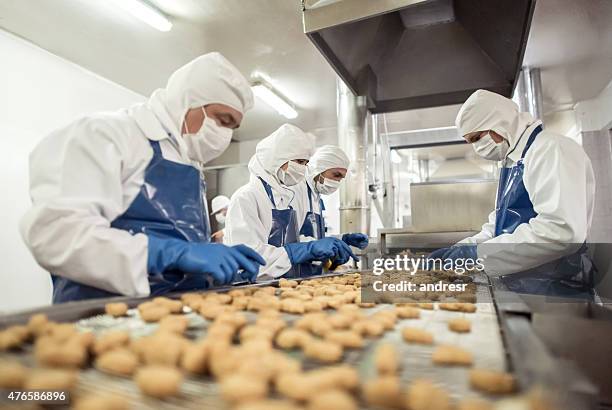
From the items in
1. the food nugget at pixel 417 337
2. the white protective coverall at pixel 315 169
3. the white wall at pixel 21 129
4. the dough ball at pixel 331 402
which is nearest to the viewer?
the dough ball at pixel 331 402

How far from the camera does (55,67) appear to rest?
4.12m

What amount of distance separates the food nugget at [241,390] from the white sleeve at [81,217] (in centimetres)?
75

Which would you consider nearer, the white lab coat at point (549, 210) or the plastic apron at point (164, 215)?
the plastic apron at point (164, 215)

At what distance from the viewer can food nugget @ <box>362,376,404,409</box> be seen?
538 millimetres

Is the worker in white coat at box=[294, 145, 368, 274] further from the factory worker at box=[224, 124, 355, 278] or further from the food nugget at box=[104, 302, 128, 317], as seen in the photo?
the food nugget at box=[104, 302, 128, 317]

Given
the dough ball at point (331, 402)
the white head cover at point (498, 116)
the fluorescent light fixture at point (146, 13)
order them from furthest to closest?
the fluorescent light fixture at point (146, 13), the white head cover at point (498, 116), the dough ball at point (331, 402)

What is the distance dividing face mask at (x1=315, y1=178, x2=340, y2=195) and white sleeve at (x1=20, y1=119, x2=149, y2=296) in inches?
79.5

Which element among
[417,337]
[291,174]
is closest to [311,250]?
[291,174]

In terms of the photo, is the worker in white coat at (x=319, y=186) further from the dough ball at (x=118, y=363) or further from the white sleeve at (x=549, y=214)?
the dough ball at (x=118, y=363)

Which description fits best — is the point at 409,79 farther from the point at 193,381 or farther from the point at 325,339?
the point at 193,381

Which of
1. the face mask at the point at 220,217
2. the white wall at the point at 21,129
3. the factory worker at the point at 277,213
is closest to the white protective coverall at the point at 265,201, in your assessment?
the factory worker at the point at 277,213

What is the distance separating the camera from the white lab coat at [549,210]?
1.75 metres

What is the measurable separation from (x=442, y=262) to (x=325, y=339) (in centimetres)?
155

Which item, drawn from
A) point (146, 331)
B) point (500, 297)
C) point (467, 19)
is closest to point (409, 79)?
point (467, 19)
